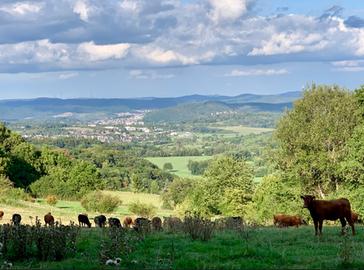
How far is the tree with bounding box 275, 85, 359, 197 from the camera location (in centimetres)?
4275

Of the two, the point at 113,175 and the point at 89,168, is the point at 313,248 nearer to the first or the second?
the point at 89,168

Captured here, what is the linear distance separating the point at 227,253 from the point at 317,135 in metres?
30.9

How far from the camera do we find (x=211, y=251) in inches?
551

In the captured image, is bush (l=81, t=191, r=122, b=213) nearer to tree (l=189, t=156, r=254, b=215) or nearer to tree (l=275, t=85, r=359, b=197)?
tree (l=189, t=156, r=254, b=215)

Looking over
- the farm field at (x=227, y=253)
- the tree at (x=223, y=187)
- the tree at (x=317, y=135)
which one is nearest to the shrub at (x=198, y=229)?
the farm field at (x=227, y=253)

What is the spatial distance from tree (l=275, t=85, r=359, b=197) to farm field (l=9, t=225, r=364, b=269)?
26.2m

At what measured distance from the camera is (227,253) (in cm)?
1352

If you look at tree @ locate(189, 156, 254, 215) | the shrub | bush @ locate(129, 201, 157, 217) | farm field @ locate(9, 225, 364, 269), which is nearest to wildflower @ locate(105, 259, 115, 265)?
farm field @ locate(9, 225, 364, 269)

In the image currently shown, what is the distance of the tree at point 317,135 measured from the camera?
140 feet

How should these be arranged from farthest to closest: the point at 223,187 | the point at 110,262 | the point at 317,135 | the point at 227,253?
the point at 223,187, the point at 317,135, the point at 227,253, the point at 110,262

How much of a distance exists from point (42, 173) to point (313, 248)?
89060 mm

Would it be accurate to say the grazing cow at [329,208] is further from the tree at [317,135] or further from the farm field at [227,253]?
the tree at [317,135]

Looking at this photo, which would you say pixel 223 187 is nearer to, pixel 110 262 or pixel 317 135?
pixel 317 135

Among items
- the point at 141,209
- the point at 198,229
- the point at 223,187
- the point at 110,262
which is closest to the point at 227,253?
the point at 198,229
